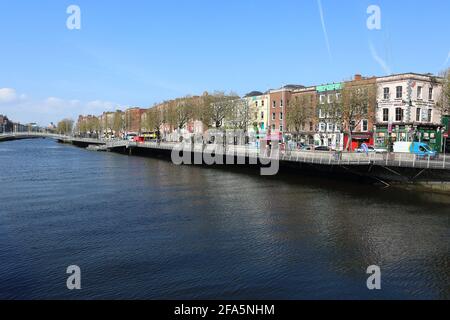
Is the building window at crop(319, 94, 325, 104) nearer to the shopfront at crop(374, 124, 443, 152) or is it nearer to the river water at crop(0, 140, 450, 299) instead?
the shopfront at crop(374, 124, 443, 152)

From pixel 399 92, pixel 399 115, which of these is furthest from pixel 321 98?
pixel 399 115

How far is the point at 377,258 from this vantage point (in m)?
19.5

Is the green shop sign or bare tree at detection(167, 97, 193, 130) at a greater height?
the green shop sign

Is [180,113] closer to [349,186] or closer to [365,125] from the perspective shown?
[365,125]

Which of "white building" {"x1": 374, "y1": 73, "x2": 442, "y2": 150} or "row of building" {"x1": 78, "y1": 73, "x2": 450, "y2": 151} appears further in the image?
"row of building" {"x1": 78, "y1": 73, "x2": 450, "y2": 151}

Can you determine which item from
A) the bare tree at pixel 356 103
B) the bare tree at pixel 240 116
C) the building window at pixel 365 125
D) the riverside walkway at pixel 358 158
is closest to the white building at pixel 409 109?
the building window at pixel 365 125

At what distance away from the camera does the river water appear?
51.6 feet

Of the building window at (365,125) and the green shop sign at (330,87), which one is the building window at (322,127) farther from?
the building window at (365,125)

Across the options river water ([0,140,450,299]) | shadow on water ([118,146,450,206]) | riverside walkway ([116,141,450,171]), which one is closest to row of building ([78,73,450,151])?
shadow on water ([118,146,450,206])

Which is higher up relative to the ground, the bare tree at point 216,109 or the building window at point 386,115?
the bare tree at point 216,109

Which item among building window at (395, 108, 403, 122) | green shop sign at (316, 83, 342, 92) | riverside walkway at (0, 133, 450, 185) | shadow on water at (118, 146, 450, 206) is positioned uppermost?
green shop sign at (316, 83, 342, 92)

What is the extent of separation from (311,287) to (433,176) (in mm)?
27390

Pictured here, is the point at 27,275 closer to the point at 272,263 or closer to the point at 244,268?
the point at 244,268

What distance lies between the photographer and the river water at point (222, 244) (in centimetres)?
1572
